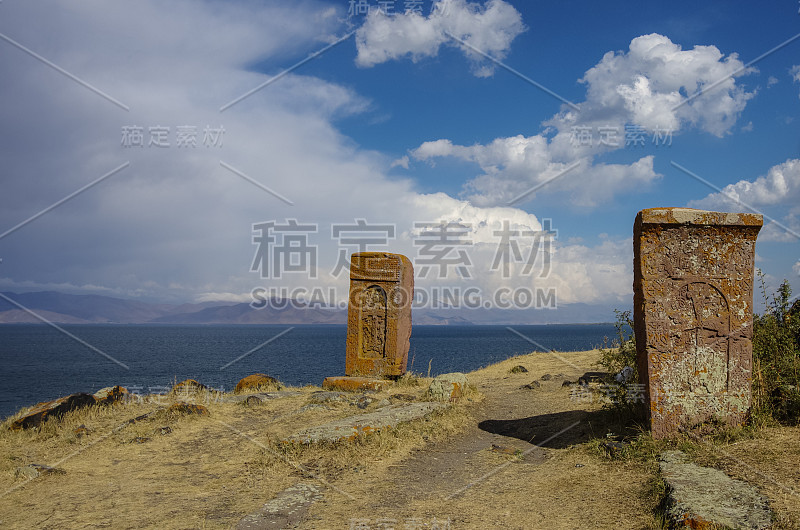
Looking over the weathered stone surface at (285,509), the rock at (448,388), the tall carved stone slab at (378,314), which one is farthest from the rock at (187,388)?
the weathered stone surface at (285,509)

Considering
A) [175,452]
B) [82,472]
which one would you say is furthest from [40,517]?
[175,452]

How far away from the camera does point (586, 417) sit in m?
7.34

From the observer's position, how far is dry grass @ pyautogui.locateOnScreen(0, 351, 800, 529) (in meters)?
4.47

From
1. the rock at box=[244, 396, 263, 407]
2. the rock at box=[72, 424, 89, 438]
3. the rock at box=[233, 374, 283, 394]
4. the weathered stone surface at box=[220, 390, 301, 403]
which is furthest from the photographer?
the rock at box=[233, 374, 283, 394]

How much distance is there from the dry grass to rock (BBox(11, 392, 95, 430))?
189 mm

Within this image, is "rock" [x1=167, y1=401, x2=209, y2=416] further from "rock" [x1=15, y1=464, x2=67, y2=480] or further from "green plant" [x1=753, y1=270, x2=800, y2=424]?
"green plant" [x1=753, y1=270, x2=800, y2=424]

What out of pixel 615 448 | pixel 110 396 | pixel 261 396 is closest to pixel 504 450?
pixel 615 448

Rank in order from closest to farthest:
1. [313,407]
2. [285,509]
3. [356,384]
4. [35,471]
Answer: [285,509] < [35,471] < [313,407] < [356,384]

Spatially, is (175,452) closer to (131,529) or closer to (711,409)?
(131,529)

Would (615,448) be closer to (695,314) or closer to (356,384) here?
(695,314)

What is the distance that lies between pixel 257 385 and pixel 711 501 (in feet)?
31.4

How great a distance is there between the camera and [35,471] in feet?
19.1

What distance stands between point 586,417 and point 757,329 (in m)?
2.49

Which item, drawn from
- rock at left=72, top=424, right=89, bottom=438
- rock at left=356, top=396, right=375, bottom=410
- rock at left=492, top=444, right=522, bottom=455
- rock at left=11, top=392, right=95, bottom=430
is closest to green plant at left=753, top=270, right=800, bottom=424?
rock at left=492, top=444, right=522, bottom=455
